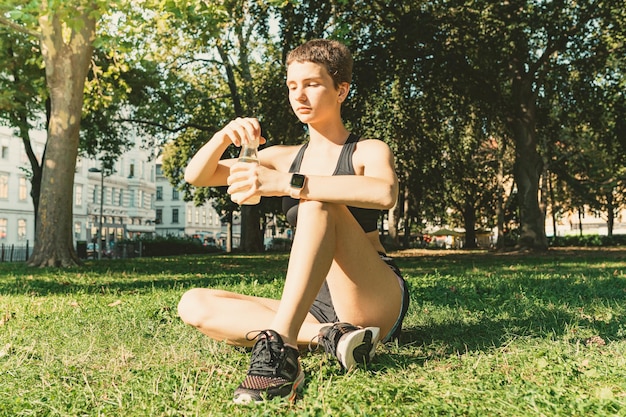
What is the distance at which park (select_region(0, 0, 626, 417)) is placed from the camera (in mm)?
2709

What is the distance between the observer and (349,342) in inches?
109

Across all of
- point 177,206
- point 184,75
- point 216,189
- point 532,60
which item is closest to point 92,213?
point 177,206

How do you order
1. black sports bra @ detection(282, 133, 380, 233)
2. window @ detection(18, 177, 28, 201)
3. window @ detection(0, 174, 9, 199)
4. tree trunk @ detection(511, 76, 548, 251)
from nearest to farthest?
black sports bra @ detection(282, 133, 380, 233) → tree trunk @ detection(511, 76, 548, 251) → window @ detection(0, 174, 9, 199) → window @ detection(18, 177, 28, 201)

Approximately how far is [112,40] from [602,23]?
14760mm

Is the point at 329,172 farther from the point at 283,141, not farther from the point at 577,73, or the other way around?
the point at 577,73

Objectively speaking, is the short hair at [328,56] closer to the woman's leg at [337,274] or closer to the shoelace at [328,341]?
the woman's leg at [337,274]

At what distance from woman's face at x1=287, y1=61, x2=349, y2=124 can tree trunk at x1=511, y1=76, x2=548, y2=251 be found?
1943cm

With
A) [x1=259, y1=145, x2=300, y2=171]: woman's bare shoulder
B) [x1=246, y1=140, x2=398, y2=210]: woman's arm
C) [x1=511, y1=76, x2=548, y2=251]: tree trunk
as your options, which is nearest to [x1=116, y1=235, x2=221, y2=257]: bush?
[x1=511, y1=76, x2=548, y2=251]: tree trunk

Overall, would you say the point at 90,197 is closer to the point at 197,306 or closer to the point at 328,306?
the point at 197,306

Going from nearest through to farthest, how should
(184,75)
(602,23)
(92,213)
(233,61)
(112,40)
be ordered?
(112,40) → (602,23) → (233,61) → (184,75) → (92,213)

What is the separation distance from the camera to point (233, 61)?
88.4ft

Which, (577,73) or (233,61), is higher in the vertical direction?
(233,61)

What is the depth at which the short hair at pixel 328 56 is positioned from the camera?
2.97 metres

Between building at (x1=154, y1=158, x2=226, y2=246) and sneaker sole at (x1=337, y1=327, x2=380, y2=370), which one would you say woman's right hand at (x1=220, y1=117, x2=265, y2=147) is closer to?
sneaker sole at (x1=337, y1=327, x2=380, y2=370)
